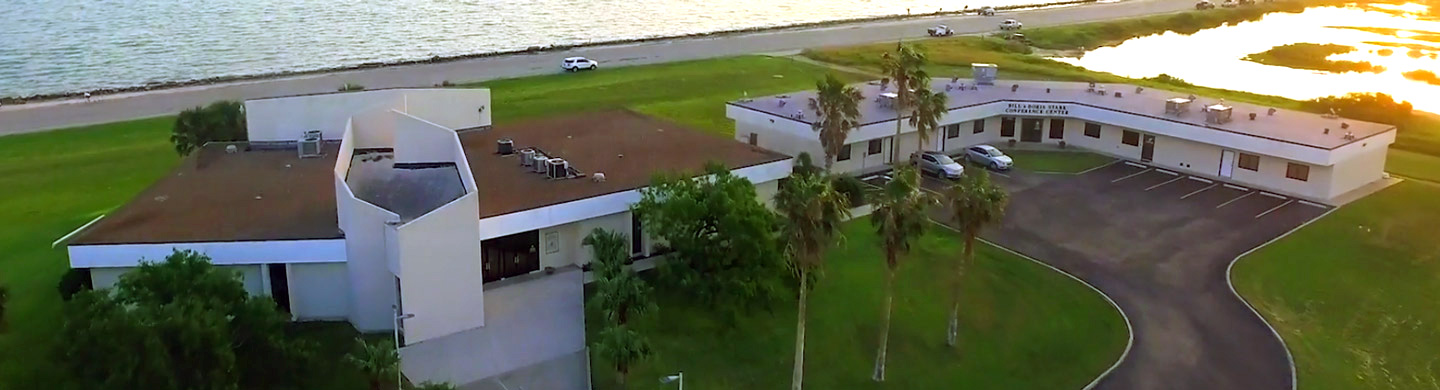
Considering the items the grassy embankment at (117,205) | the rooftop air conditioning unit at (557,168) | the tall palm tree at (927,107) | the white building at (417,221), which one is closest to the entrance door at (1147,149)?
the tall palm tree at (927,107)

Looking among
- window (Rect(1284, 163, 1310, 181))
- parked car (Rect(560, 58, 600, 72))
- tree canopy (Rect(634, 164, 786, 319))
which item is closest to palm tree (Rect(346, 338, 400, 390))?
tree canopy (Rect(634, 164, 786, 319))

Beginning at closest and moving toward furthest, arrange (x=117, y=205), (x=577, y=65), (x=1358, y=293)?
(x=1358, y=293), (x=117, y=205), (x=577, y=65)

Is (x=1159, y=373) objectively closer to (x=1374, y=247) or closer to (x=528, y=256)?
(x=1374, y=247)

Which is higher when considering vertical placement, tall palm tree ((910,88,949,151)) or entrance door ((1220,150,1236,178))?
tall palm tree ((910,88,949,151))

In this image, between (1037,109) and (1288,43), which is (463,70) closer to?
(1037,109)

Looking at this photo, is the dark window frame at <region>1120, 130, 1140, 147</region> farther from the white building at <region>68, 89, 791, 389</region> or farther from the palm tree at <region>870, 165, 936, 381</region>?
the palm tree at <region>870, 165, 936, 381</region>

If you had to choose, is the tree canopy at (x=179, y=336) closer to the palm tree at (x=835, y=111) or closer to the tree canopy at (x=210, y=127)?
the tree canopy at (x=210, y=127)

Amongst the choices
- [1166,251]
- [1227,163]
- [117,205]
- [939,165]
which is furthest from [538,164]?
[1227,163]
